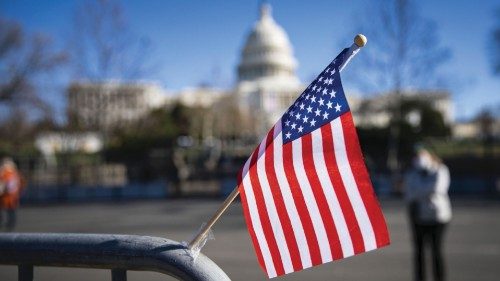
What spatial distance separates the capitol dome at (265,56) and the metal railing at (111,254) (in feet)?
300

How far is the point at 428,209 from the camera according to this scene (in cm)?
585

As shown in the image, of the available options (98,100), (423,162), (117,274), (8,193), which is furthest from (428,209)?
(98,100)

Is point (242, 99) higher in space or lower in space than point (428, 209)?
higher

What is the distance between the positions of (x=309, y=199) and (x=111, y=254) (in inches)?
34.6

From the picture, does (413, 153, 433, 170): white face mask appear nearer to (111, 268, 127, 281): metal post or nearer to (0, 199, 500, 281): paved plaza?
(0, 199, 500, 281): paved plaza

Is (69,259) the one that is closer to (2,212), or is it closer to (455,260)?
(455,260)

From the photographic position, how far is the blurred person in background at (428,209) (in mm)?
5824

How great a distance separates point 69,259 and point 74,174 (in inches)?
896

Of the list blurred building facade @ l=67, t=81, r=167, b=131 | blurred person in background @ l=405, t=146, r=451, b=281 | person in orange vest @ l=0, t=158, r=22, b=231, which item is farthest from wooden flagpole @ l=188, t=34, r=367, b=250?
blurred building facade @ l=67, t=81, r=167, b=131

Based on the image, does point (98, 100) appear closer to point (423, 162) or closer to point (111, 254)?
point (423, 162)

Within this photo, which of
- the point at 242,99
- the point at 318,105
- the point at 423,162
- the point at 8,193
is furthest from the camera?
the point at 242,99

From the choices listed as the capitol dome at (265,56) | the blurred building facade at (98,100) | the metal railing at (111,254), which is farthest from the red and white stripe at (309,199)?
the capitol dome at (265,56)

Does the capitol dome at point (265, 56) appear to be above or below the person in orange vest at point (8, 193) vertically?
above

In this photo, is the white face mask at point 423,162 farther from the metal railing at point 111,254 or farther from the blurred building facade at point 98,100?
the blurred building facade at point 98,100
